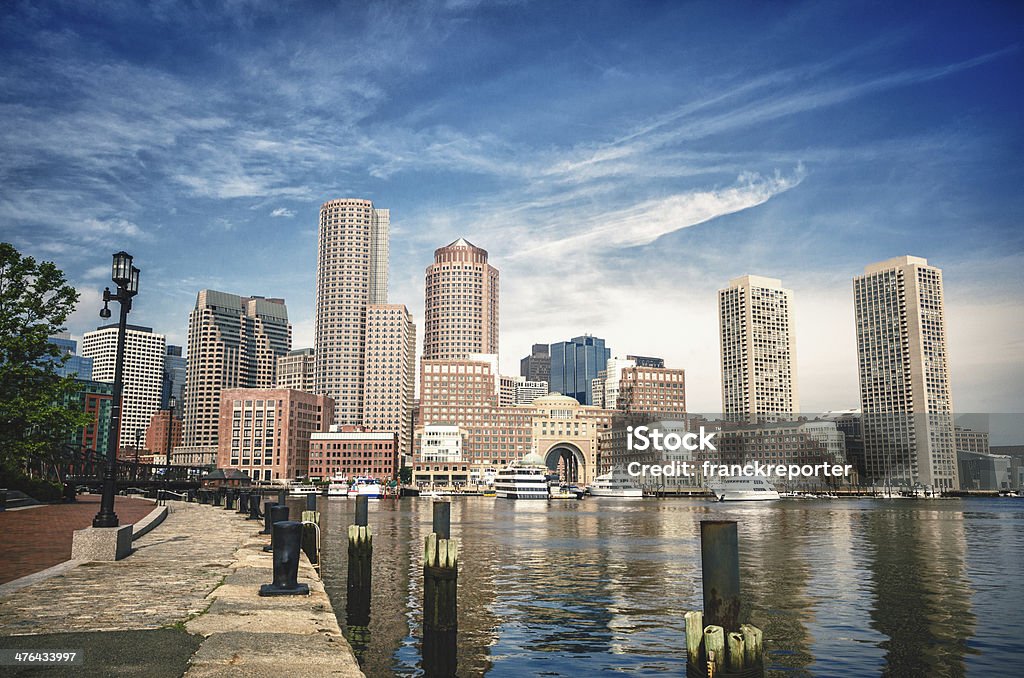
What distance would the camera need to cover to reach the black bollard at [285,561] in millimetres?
16516

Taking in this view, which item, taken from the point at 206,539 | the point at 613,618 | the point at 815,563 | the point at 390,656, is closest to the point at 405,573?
the point at 206,539

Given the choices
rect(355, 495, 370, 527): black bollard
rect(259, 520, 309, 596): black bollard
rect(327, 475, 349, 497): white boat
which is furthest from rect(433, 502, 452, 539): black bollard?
rect(327, 475, 349, 497): white boat

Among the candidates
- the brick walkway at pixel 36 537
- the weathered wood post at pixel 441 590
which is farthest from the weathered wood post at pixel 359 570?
the brick walkway at pixel 36 537

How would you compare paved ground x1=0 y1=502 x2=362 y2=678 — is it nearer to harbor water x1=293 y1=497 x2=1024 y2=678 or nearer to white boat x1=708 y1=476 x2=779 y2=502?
harbor water x1=293 y1=497 x2=1024 y2=678

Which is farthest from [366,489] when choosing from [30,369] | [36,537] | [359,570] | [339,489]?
[359,570]

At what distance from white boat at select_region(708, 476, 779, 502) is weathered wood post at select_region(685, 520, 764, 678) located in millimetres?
171085

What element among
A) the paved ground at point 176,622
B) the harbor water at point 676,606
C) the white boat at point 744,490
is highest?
the paved ground at point 176,622

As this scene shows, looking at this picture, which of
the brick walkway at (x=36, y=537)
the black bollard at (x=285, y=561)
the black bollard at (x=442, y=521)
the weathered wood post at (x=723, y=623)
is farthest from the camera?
the black bollard at (x=442, y=521)

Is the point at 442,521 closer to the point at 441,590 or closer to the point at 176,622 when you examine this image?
the point at 441,590

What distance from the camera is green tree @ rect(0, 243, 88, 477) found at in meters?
37.9

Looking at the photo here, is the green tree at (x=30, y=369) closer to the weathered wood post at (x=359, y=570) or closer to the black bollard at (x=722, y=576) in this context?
the weathered wood post at (x=359, y=570)

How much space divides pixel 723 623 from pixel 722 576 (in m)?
0.82

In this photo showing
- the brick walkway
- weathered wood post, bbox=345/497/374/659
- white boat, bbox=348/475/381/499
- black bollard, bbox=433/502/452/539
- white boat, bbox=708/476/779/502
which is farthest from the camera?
white boat, bbox=708/476/779/502

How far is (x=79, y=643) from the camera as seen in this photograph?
1166 centimetres
